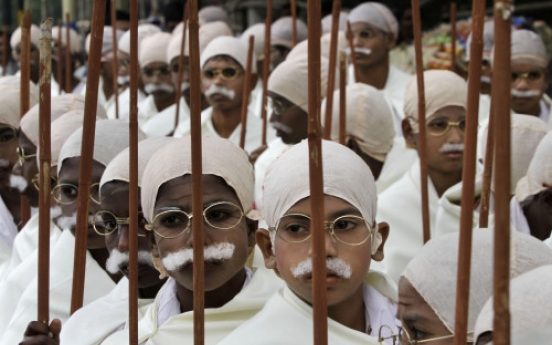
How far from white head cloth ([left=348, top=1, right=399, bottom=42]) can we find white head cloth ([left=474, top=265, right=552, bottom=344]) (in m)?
5.35

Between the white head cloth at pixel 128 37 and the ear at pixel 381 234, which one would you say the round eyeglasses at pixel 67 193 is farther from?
the white head cloth at pixel 128 37

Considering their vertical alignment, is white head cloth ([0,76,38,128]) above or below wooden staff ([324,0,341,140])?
below

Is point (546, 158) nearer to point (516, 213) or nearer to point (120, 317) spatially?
point (516, 213)

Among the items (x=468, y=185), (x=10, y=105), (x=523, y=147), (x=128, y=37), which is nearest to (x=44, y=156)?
(x=468, y=185)

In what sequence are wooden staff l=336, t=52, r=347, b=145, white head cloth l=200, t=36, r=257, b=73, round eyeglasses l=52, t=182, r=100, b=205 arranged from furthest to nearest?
white head cloth l=200, t=36, r=257, b=73, round eyeglasses l=52, t=182, r=100, b=205, wooden staff l=336, t=52, r=347, b=145

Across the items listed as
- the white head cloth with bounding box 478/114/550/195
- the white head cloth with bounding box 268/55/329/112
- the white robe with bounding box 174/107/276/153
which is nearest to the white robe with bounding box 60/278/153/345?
the white head cloth with bounding box 478/114/550/195

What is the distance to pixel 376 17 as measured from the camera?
7605 mm

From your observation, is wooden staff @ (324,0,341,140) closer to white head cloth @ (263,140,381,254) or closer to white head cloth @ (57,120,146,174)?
white head cloth @ (57,120,146,174)

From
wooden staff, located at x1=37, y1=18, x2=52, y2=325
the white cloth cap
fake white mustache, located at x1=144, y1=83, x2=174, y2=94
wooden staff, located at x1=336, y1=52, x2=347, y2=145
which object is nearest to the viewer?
wooden staff, located at x1=37, y1=18, x2=52, y2=325

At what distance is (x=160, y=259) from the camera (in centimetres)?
345

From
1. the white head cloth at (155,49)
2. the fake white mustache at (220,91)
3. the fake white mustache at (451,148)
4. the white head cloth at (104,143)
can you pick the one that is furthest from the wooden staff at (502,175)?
the white head cloth at (155,49)

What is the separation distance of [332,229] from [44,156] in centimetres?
69

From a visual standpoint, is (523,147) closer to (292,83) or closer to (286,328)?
(292,83)

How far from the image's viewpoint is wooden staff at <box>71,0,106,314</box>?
286 centimetres
